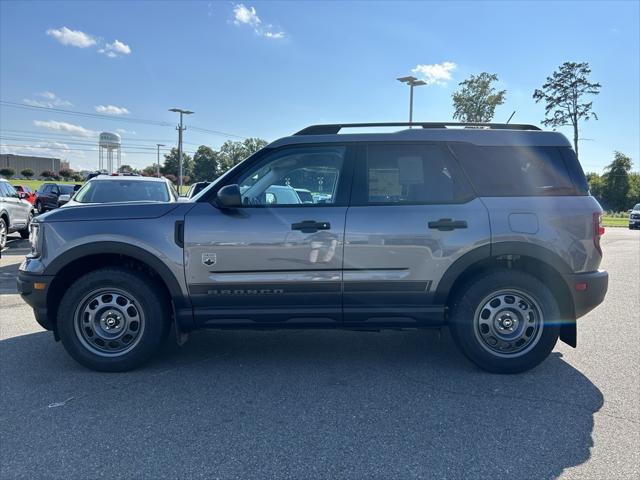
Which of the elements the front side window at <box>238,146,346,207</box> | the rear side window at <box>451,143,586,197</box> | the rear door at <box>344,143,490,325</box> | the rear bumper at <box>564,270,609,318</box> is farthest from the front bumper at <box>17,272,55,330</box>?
the rear bumper at <box>564,270,609,318</box>

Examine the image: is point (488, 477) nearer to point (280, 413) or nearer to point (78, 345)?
point (280, 413)

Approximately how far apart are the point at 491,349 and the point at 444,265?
2.81 ft

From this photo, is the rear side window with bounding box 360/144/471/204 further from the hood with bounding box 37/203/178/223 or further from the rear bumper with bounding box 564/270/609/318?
the hood with bounding box 37/203/178/223

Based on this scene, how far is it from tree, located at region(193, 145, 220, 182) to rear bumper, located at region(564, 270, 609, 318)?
9564 centimetres

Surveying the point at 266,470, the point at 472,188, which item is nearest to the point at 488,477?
Answer: the point at 266,470

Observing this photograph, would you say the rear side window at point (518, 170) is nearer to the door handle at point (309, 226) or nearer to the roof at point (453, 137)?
the roof at point (453, 137)

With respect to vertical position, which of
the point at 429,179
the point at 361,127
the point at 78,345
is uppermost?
the point at 361,127

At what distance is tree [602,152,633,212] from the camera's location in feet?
192

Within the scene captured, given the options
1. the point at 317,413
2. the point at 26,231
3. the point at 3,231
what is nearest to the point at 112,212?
the point at 317,413

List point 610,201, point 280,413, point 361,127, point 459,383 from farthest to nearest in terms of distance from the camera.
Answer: point 610,201, point 361,127, point 459,383, point 280,413

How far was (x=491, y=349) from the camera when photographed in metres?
4.01

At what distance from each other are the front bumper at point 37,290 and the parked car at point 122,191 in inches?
190

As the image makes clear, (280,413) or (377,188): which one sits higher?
(377,188)

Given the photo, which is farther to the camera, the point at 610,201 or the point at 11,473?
the point at 610,201
